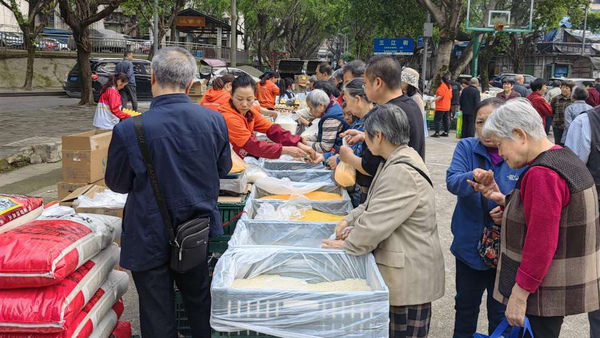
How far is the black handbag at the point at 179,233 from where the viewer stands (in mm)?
2535

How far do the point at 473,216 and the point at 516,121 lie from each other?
2.92 feet

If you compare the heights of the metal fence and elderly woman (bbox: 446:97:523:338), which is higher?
the metal fence

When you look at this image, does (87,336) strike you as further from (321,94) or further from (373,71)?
(321,94)

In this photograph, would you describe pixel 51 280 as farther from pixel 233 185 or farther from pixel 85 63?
pixel 85 63

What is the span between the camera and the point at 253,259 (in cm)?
268

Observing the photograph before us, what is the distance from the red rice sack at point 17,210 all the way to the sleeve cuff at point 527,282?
2385 millimetres

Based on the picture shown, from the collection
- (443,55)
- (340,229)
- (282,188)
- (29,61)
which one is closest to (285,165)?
(282,188)

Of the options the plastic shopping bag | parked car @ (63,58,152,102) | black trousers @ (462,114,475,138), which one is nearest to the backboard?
black trousers @ (462,114,475,138)

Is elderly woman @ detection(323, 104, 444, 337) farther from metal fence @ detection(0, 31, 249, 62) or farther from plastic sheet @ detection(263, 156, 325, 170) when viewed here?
metal fence @ detection(0, 31, 249, 62)

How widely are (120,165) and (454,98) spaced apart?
47.7 ft

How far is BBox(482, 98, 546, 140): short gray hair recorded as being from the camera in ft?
7.36

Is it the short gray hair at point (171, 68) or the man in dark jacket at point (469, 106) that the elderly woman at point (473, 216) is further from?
the man in dark jacket at point (469, 106)

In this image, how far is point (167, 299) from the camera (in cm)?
277

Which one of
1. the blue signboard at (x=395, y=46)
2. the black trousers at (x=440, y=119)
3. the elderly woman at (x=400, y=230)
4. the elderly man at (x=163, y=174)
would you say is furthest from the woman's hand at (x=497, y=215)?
the blue signboard at (x=395, y=46)
